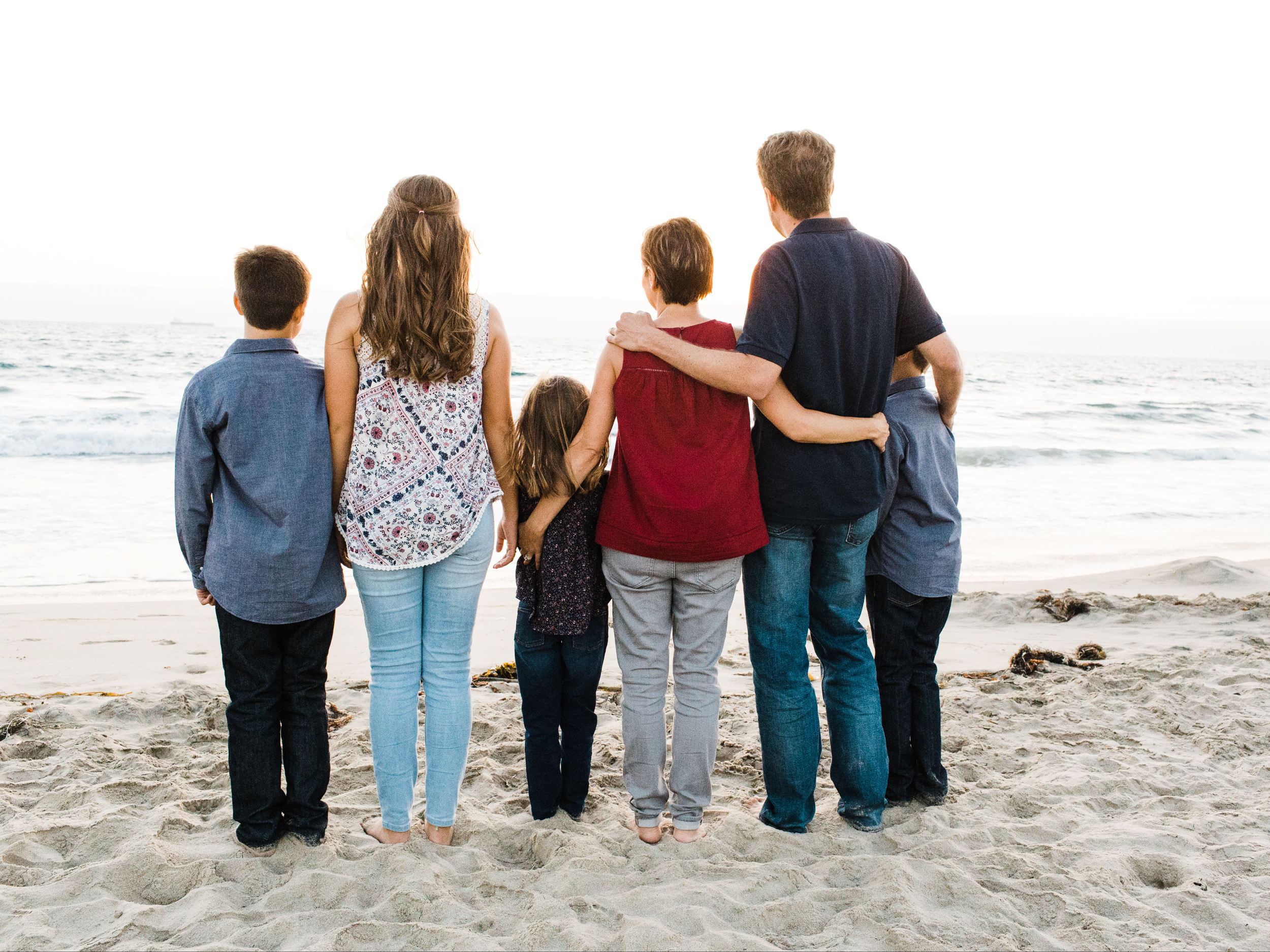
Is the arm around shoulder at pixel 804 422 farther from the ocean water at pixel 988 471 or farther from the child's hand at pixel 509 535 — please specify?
the ocean water at pixel 988 471

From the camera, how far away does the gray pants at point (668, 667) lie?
2.34 meters

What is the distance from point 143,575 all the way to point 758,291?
5449 mm

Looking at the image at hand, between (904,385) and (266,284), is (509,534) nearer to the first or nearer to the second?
(266,284)

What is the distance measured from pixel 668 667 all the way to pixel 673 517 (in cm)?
45

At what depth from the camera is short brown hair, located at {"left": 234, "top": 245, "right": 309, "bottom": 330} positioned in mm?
2195

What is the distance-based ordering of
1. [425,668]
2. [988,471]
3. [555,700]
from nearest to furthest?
[425,668]
[555,700]
[988,471]

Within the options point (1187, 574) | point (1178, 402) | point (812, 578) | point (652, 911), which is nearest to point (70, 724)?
point (652, 911)

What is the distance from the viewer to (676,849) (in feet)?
7.93

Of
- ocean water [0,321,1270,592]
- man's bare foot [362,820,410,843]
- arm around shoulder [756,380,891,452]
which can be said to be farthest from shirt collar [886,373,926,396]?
ocean water [0,321,1270,592]

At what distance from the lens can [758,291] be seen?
224cm

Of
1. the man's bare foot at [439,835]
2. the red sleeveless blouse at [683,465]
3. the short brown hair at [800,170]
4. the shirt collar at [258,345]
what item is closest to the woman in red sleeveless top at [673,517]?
the red sleeveless blouse at [683,465]

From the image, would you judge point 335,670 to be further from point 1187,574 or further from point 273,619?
point 1187,574

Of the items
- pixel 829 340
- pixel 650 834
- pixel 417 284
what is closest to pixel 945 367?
pixel 829 340

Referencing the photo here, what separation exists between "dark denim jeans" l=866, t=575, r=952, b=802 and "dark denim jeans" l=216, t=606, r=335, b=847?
160cm
